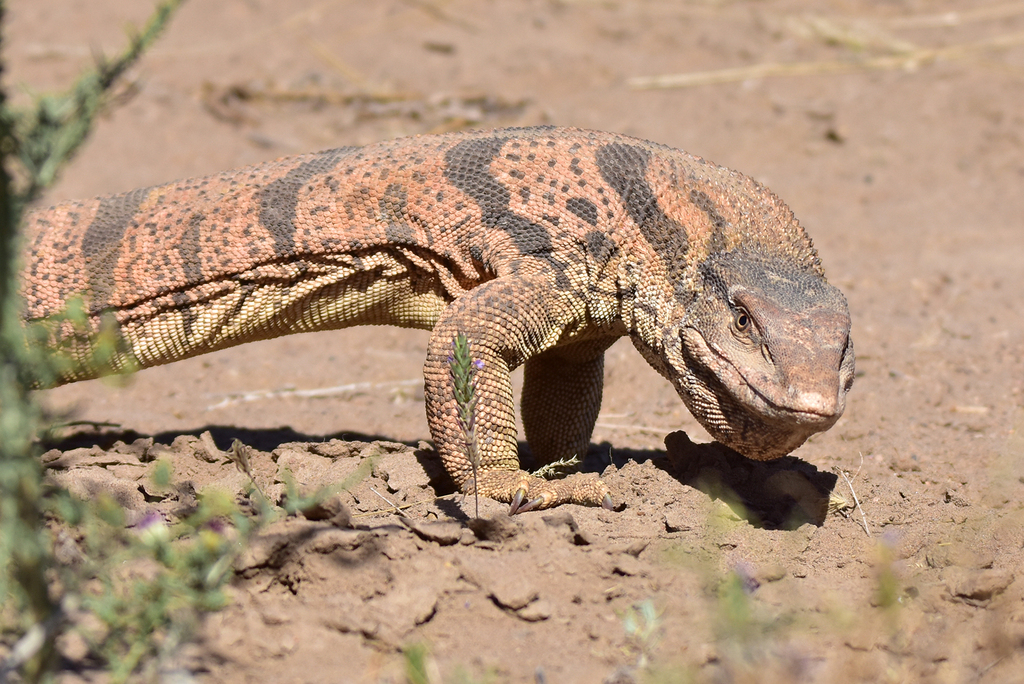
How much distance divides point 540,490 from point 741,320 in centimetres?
116

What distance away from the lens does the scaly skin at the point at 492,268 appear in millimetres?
4520

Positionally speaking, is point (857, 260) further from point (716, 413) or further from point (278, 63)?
point (278, 63)

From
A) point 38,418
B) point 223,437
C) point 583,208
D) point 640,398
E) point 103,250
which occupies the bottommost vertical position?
point 223,437

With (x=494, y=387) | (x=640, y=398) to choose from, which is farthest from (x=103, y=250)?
(x=640, y=398)

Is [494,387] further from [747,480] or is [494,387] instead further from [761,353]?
[747,480]

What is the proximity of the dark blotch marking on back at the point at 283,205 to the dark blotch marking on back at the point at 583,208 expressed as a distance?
1305mm

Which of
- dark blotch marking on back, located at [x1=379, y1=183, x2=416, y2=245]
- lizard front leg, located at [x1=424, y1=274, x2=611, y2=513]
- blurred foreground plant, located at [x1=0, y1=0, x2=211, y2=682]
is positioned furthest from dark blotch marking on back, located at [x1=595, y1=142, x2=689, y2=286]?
blurred foreground plant, located at [x1=0, y1=0, x2=211, y2=682]

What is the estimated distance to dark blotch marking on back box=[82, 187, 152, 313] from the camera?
533 centimetres

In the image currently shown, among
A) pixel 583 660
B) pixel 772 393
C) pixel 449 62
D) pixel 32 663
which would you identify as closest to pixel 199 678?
pixel 32 663

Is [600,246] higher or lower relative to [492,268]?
higher

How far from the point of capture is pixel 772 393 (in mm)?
4164

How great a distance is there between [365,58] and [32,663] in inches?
467

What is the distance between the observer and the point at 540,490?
15.0ft

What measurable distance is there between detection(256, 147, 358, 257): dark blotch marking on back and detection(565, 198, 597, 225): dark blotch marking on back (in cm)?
131
